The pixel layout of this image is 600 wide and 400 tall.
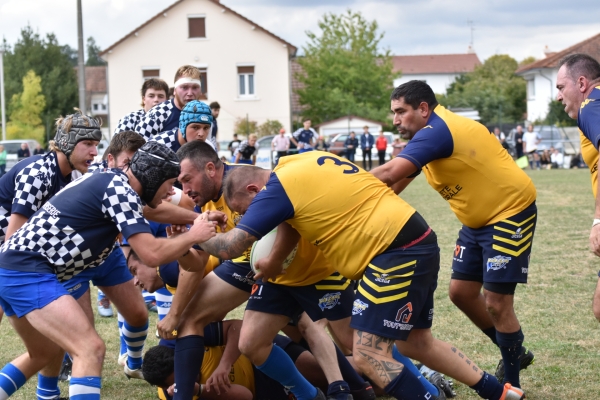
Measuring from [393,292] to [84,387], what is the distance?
5.59 ft

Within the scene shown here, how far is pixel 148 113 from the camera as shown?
7125 mm

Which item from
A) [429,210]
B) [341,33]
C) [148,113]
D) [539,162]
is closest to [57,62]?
[341,33]

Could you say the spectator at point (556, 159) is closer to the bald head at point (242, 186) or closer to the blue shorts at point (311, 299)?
the blue shorts at point (311, 299)

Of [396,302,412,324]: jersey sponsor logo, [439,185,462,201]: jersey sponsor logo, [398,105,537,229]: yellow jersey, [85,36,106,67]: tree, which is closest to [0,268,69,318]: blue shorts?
[396,302,412,324]: jersey sponsor logo

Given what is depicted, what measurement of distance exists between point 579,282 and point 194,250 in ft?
17.8

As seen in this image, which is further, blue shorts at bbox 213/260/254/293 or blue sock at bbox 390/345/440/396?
blue shorts at bbox 213/260/254/293

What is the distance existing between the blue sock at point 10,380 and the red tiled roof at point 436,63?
8959cm

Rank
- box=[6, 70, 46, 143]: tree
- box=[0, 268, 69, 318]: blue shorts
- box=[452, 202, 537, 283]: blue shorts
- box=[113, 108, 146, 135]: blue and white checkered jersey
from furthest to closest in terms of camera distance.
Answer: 1. box=[6, 70, 46, 143]: tree
2. box=[113, 108, 146, 135]: blue and white checkered jersey
3. box=[452, 202, 537, 283]: blue shorts
4. box=[0, 268, 69, 318]: blue shorts

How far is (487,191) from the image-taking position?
5086mm

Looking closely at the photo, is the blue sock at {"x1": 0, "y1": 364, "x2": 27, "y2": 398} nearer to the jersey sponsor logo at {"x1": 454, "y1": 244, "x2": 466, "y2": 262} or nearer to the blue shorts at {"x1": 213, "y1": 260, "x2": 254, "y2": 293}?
the blue shorts at {"x1": 213, "y1": 260, "x2": 254, "y2": 293}

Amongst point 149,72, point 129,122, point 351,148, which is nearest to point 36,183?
point 129,122

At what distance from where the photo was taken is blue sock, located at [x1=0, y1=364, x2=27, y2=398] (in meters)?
4.57

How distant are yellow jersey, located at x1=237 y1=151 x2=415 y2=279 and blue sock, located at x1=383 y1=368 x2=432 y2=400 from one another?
61 cm

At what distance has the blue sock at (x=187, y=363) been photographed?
4.70 meters
